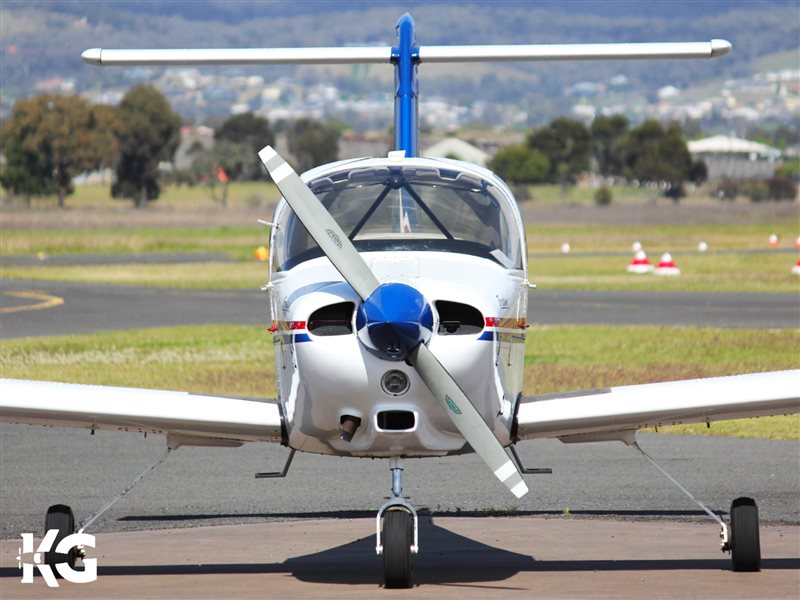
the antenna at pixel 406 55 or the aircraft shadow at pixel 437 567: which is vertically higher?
the antenna at pixel 406 55

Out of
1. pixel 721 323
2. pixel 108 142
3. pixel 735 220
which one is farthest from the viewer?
pixel 108 142

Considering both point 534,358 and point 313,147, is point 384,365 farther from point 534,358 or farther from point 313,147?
point 313,147

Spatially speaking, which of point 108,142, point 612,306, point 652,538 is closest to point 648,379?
point 652,538

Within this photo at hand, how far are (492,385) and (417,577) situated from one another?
4.17 feet

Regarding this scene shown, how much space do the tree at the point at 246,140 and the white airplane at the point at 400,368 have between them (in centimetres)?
12727

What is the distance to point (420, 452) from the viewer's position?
8.23 m

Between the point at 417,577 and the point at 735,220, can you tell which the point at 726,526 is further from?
the point at 735,220

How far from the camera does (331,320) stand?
7973mm

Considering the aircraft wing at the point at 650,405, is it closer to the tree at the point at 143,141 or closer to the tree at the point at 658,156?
the tree at the point at 143,141

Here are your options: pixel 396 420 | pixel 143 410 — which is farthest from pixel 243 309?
pixel 396 420

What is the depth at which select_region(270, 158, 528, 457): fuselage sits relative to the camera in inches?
309

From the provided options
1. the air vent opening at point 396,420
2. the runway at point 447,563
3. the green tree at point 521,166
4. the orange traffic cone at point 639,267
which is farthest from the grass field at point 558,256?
the green tree at point 521,166

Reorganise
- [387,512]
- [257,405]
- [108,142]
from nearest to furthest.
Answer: [387,512] → [257,405] → [108,142]

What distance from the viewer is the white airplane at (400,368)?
7.84 meters
